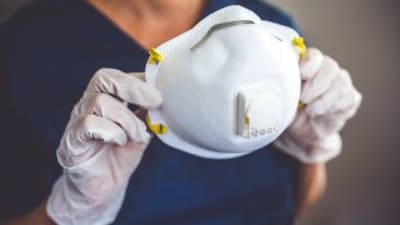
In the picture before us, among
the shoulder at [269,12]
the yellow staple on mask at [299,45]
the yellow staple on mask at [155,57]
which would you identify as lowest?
the yellow staple on mask at [155,57]

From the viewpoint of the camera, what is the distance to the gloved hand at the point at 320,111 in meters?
0.54

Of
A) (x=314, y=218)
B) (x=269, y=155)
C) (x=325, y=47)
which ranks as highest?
(x=325, y=47)

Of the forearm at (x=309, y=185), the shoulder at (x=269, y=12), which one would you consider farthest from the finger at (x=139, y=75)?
the forearm at (x=309, y=185)

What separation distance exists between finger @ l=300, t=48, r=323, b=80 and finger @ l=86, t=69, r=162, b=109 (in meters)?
0.15

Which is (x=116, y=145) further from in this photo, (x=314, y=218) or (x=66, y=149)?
(x=314, y=218)

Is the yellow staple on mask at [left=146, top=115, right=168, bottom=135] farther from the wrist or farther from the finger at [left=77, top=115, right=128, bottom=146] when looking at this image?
the wrist

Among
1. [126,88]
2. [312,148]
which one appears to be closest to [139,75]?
[126,88]

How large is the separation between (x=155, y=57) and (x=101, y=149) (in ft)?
0.32

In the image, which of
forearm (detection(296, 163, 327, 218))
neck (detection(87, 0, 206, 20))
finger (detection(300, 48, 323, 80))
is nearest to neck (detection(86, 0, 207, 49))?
neck (detection(87, 0, 206, 20))

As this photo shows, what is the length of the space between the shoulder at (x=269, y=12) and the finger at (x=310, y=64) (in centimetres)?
3

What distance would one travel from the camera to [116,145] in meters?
0.49
